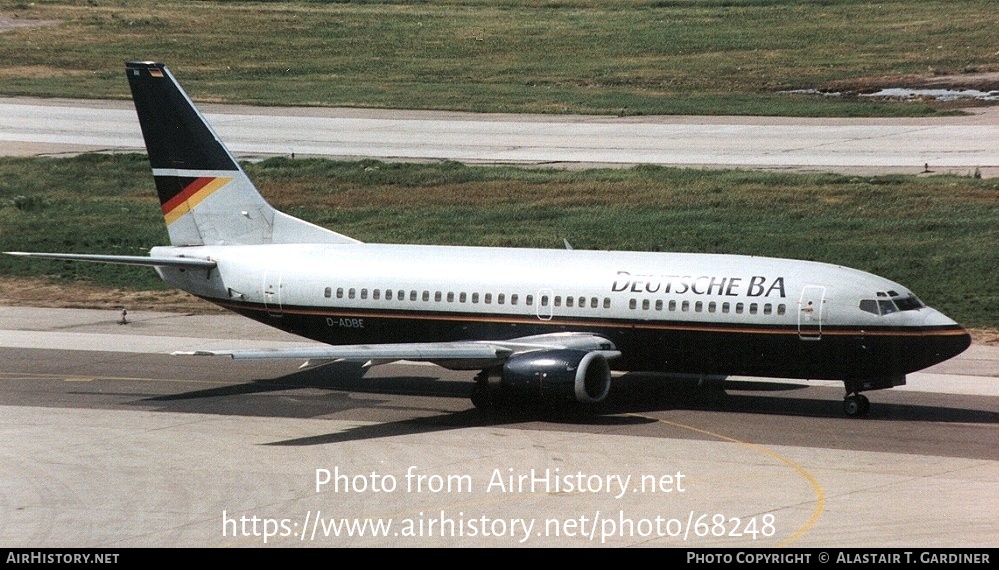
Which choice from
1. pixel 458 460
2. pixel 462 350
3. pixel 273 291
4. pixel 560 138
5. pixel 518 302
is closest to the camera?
pixel 458 460

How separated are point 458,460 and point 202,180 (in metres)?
15.0

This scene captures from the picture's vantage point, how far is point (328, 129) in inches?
3450

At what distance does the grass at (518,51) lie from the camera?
320 feet

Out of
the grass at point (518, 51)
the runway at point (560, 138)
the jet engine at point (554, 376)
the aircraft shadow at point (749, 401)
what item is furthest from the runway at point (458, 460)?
the grass at point (518, 51)

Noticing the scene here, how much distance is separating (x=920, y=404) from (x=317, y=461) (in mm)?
15808

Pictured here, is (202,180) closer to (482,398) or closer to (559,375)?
(482,398)

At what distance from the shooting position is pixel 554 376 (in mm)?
38219

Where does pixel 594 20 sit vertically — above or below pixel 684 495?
above

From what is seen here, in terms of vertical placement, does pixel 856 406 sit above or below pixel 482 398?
below

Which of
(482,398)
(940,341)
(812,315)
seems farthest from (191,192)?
(940,341)

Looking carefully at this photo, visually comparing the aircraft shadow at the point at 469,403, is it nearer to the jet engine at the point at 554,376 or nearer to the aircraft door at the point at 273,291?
the jet engine at the point at 554,376

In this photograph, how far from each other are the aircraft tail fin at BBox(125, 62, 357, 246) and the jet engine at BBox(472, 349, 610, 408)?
8667mm
